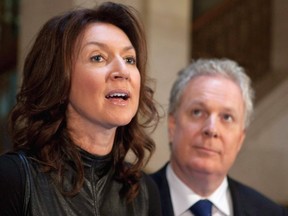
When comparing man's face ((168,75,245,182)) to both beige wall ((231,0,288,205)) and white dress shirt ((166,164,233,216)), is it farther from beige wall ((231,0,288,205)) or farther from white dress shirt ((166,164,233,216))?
beige wall ((231,0,288,205))

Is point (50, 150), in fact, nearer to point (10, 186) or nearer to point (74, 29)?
point (10, 186)

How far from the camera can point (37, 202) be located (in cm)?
197

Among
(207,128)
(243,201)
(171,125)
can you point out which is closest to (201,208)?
(243,201)

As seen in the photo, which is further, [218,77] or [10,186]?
[218,77]

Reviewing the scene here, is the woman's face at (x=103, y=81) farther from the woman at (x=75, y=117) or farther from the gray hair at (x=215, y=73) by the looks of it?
the gray hair at (x=215, y=73)

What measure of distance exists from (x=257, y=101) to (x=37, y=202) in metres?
5.58

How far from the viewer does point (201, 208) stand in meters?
3.04

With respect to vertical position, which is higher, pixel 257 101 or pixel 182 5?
pixel 182 5

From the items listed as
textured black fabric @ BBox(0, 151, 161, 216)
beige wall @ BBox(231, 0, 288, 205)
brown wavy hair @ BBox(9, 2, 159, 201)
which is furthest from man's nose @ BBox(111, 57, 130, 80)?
beige wall @ BBox(231, 0, 288, 205)

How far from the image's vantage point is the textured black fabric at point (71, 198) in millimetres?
1950

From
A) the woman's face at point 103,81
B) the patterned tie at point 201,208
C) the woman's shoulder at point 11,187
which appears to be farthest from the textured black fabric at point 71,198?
the patterned tie at point 201,208

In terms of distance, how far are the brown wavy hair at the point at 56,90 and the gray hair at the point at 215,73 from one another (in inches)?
41.9

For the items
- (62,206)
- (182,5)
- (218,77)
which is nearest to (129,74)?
(62,206)

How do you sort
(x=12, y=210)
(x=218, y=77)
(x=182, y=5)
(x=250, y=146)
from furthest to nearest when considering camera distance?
(x=250, y=146)
(x=182, y=5)
(x=218, y=77)
(x=12, y=210)
